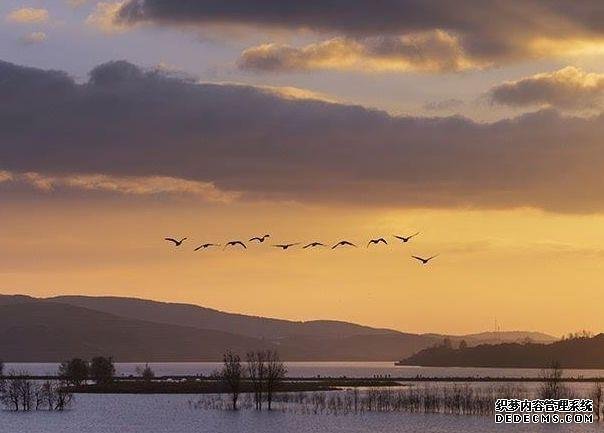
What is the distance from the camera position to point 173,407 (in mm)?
192375

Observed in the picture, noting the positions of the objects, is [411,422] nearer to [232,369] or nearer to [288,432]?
[288,432]

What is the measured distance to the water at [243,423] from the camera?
148375mm

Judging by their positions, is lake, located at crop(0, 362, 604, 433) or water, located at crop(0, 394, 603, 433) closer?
water, located at crop(0, 394, 603, 433)

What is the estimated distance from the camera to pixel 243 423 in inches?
6270

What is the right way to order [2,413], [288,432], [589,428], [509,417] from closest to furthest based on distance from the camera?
[288,432]
[589,428]
[509,417]
[2,413]

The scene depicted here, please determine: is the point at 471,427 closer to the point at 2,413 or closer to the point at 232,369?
the point at 232,369

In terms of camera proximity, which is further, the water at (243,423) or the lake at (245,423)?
the lake at (245,423)

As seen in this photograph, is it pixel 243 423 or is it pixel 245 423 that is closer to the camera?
pixel 245 423

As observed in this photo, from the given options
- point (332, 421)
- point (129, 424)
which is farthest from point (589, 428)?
point (129, 424)

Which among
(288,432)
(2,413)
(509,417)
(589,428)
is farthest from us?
(2,413)

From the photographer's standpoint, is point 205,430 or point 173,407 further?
point 173,407

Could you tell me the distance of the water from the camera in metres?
148

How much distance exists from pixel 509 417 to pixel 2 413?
7557 centimetres

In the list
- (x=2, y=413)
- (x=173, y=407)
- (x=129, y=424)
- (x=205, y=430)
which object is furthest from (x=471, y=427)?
(x=2, y=413)
